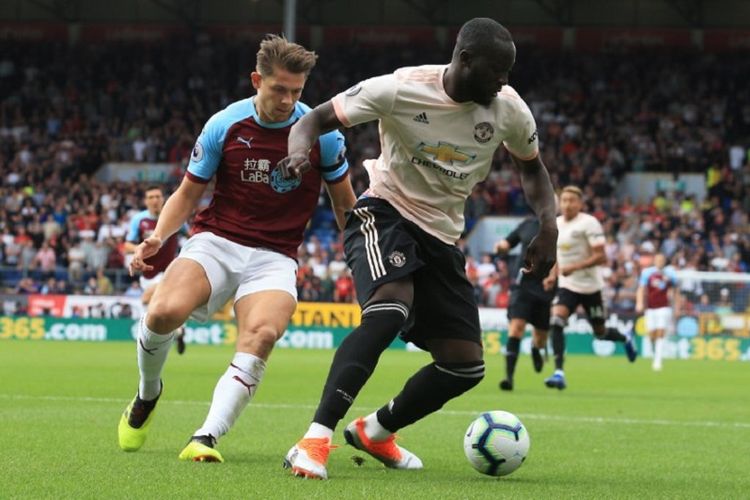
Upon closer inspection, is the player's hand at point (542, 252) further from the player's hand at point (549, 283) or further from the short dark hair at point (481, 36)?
the player's hand at point (549, 283)

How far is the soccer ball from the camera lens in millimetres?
6637

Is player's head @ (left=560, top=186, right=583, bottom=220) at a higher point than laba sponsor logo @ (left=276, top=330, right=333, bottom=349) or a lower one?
higher

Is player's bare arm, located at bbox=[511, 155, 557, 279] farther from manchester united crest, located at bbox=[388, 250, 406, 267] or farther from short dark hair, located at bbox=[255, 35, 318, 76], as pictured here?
short dark hair, located at bbox=[255, 35, 318, 76]

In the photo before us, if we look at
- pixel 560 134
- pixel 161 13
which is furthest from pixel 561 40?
pixel 161 13

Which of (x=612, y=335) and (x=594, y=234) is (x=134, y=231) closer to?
(x=594, y=234)

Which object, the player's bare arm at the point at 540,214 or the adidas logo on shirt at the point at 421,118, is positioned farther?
the player's bare arm at the point at 540,214

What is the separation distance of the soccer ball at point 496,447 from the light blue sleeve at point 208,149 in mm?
2025

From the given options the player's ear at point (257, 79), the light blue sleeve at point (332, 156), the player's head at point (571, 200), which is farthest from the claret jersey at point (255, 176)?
the player's head at point (571, 200)

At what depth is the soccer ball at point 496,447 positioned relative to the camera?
261 inches

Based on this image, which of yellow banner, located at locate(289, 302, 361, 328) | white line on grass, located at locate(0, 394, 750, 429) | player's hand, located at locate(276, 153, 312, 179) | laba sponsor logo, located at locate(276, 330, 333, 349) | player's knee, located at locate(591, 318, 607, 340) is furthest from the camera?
yellow banner, located at locate(289, 302, 361, 328)

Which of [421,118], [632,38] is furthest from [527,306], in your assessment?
[632,38]

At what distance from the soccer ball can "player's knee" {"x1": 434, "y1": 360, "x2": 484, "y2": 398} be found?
223mm

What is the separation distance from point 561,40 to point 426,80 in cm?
3757

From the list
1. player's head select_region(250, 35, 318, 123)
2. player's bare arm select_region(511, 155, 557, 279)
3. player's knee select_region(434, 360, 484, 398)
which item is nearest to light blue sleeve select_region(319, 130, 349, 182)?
player's head select_region(250, 35, 318, 123)
